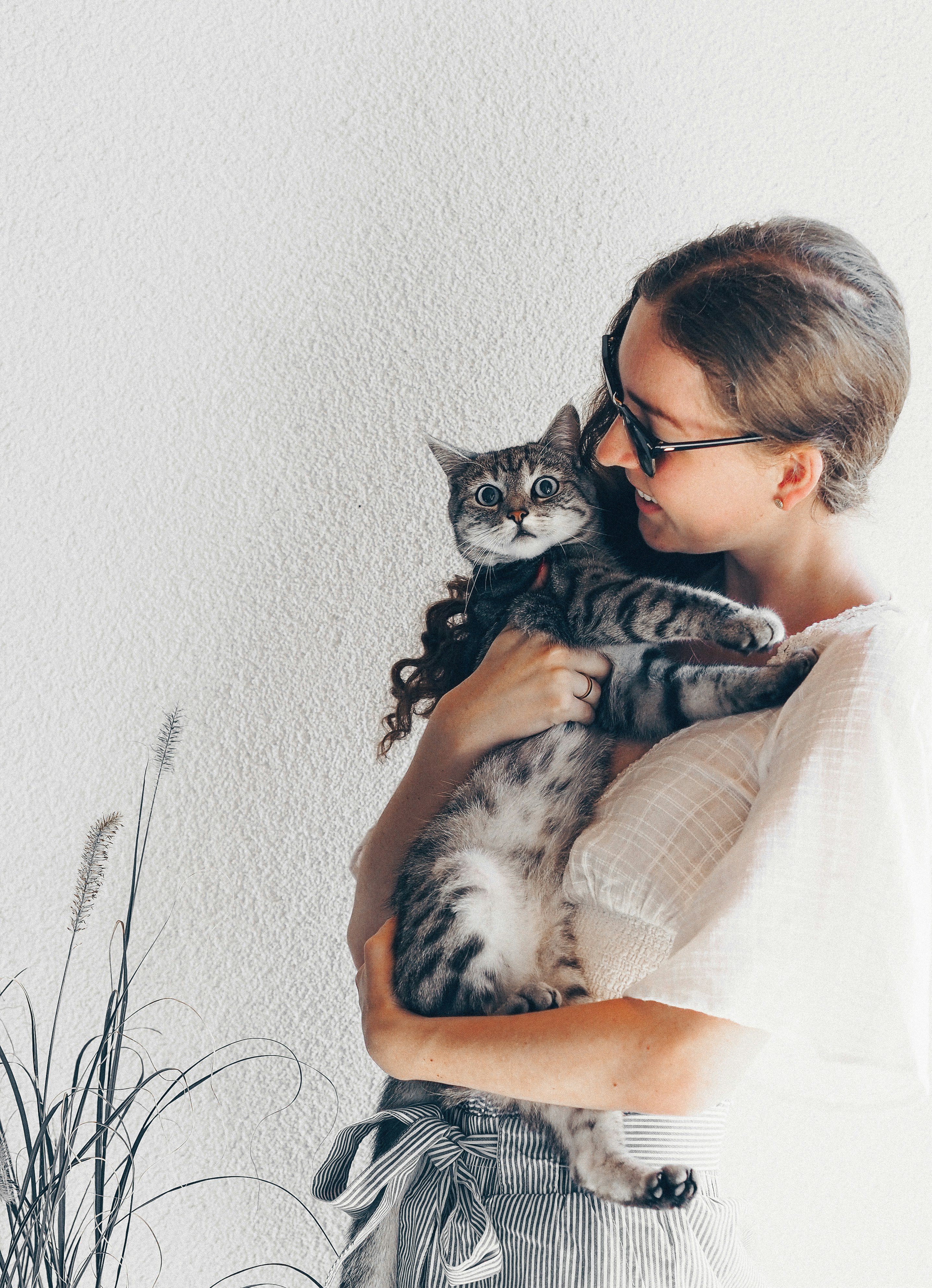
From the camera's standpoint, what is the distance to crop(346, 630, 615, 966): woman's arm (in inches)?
48.4

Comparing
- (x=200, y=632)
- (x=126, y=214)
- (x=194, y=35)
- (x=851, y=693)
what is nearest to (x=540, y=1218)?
(x=851, y=693)

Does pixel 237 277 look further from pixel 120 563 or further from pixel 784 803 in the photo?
pixel 784 803

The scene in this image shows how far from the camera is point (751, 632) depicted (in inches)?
43.7

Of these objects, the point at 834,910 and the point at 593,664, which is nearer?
the point at 834,910

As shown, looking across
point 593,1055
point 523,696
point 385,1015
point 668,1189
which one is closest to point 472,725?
point 523,696

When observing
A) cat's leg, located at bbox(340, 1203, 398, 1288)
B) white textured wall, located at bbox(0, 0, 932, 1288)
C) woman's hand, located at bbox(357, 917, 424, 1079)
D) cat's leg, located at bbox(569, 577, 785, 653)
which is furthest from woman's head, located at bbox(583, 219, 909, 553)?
cat's leg, located at bbox(340, 1203, 398, 1288)

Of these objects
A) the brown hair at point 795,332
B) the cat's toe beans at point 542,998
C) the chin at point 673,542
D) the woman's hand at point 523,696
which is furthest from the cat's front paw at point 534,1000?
the brown hair at point 795,332

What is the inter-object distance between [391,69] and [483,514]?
0.85 m

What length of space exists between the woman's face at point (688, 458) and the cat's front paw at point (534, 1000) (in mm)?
604

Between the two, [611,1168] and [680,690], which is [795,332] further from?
[611,1168]

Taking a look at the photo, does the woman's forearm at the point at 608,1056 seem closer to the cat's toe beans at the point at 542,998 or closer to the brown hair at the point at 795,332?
the cat's toe beans at the point at 542,998

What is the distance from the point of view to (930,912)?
0.89 m

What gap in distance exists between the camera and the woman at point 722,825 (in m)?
0.85

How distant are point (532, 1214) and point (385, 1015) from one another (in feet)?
0.89
